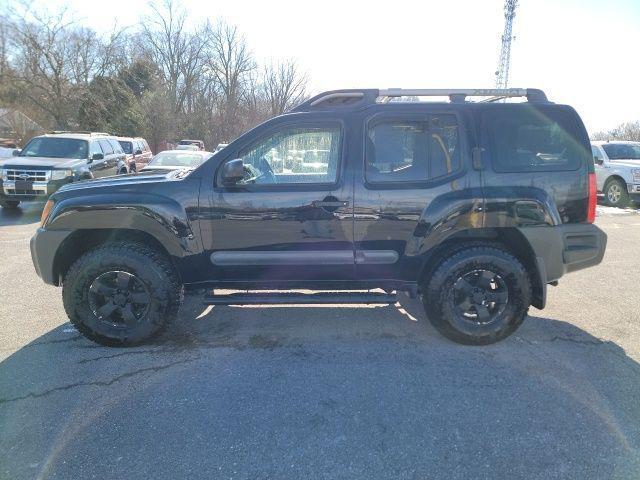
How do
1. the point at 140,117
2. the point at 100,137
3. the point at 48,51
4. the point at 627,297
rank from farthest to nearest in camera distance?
the point at 140,117 < the point at 48,51 < the point at 100,137 < the point at 627,297

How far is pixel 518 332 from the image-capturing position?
13.7ft

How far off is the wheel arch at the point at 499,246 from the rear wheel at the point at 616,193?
11250 mm

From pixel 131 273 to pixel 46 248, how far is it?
0.77m

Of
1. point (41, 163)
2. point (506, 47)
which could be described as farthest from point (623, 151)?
point (506, 47)

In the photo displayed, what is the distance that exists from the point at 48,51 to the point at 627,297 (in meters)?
34.1

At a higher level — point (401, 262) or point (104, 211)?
point (104, 211)

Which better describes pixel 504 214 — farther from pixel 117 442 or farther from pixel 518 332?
pixel 117 442

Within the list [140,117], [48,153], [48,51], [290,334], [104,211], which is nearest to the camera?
[104,211]

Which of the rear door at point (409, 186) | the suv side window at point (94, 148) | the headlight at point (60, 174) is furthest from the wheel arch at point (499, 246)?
the suv side window at point (94, 148)

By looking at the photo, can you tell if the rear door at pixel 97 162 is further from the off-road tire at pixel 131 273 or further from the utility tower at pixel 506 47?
the utility tower at pixel 506 47

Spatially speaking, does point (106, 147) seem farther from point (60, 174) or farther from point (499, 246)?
point (499, 246)

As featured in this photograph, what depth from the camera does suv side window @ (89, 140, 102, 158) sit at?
11.7 m

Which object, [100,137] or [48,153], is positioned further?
[100,137]

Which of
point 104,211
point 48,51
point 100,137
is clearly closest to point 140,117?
point 48,51
